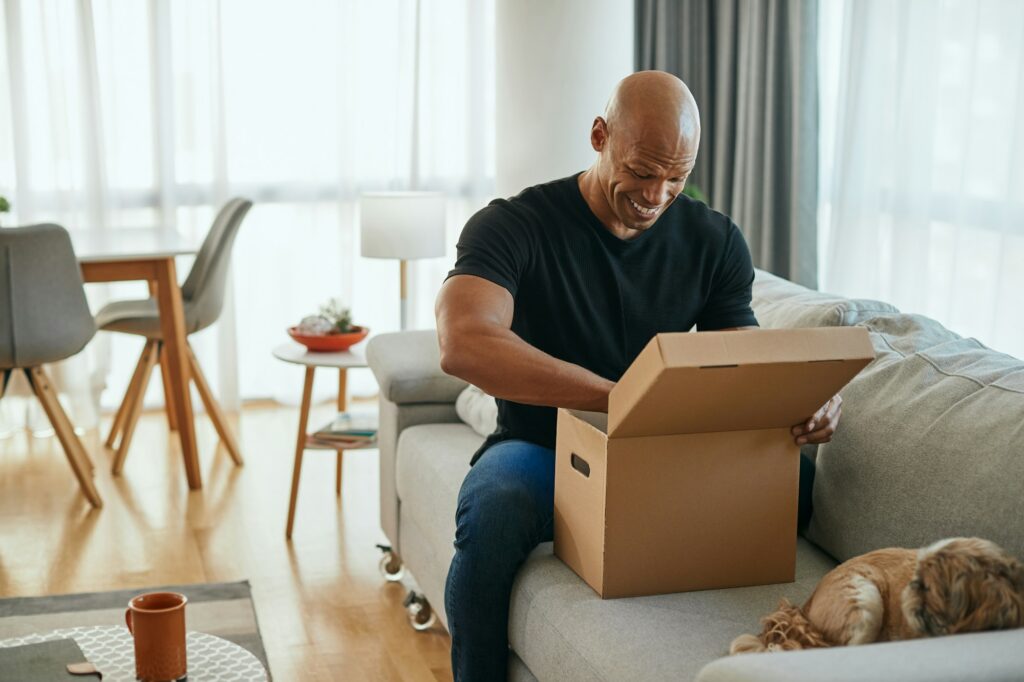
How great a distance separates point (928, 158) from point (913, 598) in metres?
2.47

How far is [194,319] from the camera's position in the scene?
403cm

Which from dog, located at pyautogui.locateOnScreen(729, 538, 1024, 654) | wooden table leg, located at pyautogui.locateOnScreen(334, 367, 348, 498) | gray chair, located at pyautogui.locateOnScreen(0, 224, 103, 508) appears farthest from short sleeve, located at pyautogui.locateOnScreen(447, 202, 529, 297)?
gray chair, located at pyautogui.locateOnScreen(0, 224, 103, 508)

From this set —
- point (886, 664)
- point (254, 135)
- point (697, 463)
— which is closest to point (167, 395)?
point (254, 135)

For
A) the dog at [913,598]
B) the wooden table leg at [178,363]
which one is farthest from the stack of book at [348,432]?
the dog at [913,598]

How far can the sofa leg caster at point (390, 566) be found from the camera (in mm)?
3074

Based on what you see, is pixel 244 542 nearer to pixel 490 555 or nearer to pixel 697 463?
pixel 490 555

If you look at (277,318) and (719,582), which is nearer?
(719,582)

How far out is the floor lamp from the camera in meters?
3.47

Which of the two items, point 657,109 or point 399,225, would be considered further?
point 399,225

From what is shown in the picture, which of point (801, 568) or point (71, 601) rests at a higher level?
point (801, 568)

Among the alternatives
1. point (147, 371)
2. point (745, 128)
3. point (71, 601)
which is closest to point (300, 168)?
point (147, 371)

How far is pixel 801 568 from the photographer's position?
6.47 feet

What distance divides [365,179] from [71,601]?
7.90 feet

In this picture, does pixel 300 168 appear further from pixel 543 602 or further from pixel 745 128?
pixel 543 602
